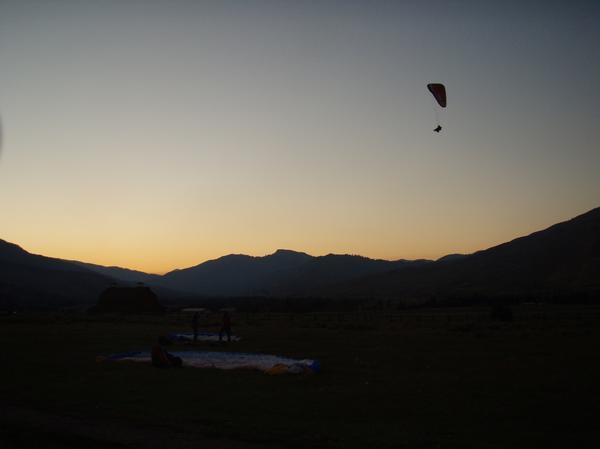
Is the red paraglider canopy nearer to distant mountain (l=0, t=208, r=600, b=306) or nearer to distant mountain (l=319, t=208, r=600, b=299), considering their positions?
distant mountain (l=319, t=208, r=600, b=299)

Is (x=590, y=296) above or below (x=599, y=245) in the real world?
below

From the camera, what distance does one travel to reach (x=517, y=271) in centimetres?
13525

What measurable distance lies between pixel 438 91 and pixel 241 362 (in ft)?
56.3

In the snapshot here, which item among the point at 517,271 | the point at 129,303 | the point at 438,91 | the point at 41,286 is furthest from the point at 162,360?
the point at 41,286

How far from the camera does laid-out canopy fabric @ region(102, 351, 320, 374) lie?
642 inches

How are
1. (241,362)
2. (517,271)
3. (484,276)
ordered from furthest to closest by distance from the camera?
1. (484,276)
2. (517,271)
3. (241,362)

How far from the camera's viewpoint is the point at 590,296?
77312 millimetres

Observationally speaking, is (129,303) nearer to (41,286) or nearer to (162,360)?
(162,360)

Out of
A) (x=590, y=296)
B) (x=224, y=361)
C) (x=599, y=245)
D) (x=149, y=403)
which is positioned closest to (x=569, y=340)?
(x=224, y=361)

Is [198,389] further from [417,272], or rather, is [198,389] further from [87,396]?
[417,272]

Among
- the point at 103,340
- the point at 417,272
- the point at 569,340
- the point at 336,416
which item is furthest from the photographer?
the point at 417,272

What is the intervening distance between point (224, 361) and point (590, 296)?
72.9 metres

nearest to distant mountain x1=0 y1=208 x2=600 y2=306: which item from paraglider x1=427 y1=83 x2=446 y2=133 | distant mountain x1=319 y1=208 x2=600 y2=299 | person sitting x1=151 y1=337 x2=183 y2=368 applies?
distant mountain x1=319 y1=208 x2=600 y2=299

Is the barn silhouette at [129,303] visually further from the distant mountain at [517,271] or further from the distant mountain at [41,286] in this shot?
the distant mountain at [517,271]
